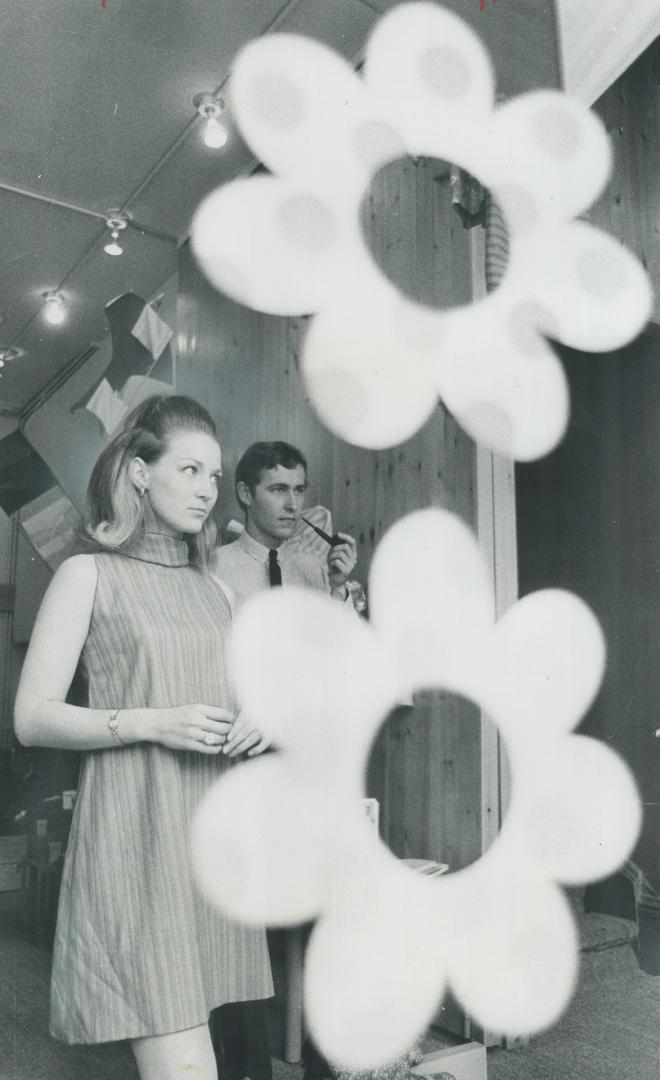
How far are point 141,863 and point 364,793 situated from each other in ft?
2.10

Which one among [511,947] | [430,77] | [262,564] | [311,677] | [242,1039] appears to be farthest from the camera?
[430,77]

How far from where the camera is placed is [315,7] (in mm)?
1673

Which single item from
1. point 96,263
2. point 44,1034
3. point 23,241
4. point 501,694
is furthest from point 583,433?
point 44,1034

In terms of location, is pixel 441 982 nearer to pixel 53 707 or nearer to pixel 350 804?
pixel 350 804

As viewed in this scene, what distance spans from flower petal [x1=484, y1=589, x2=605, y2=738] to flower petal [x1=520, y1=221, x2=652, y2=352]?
0.62 metres

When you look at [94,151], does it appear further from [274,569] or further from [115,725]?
[115,725]

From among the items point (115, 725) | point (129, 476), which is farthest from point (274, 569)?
point (115, 725)

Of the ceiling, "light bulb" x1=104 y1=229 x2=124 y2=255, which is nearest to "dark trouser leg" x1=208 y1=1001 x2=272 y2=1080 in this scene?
the ceiling

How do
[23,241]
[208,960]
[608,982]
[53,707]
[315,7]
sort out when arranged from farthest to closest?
[608,982] < [315,7] < [23,241] < [208,960] < [53,707]

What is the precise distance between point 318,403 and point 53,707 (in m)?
0.84

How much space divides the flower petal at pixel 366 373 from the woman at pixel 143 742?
454mm

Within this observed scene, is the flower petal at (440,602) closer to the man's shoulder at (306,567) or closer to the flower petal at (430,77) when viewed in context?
the man's shoulder at (306,567)

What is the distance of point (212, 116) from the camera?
1598 mm

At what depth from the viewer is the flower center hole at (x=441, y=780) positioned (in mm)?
1856
